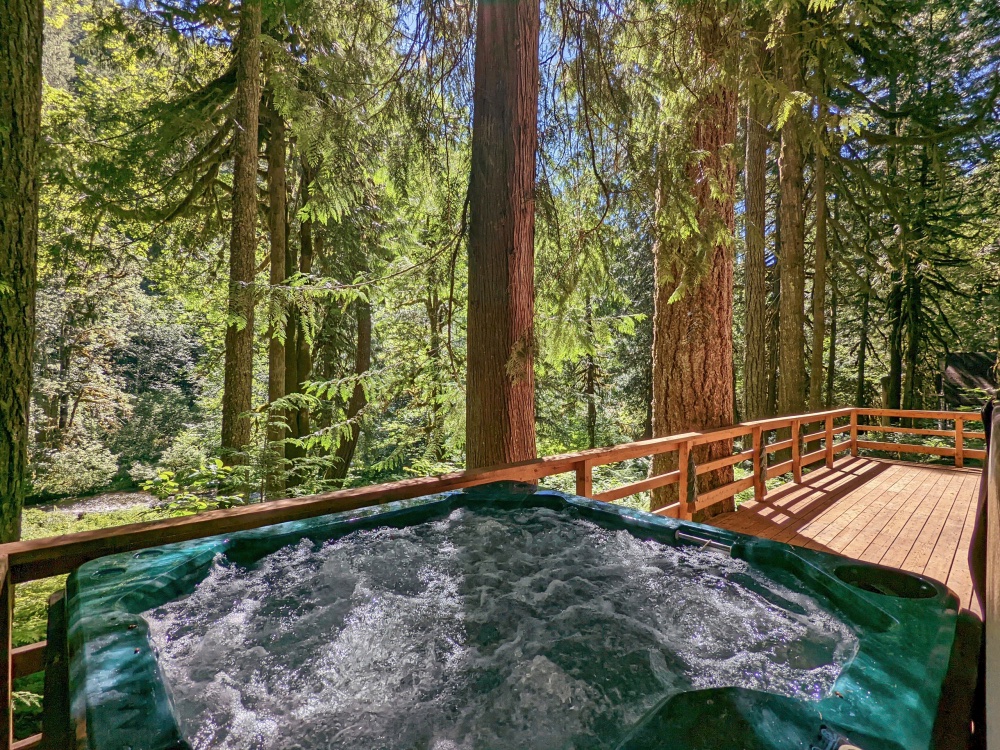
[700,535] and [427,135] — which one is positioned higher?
[427,135]

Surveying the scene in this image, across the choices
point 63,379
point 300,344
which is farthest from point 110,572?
point 63,379

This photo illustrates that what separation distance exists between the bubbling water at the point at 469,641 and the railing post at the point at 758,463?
9.38 ft

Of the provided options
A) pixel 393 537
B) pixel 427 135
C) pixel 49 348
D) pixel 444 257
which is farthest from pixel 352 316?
pixel 49 348

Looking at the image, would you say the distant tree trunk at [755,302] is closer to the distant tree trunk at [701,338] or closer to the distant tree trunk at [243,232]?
the distant tree trunk at [701,338]

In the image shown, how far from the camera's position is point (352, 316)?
8242 millimetres

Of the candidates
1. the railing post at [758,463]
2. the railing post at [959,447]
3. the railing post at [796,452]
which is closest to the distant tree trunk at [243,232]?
the railing post at [758,463]

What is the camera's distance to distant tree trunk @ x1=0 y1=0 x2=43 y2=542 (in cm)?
232

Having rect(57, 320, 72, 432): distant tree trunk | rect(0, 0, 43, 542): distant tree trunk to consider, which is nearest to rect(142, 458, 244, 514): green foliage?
rect(0, 0, 43, 542): distant tree trunk

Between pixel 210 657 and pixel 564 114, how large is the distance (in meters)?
4.19

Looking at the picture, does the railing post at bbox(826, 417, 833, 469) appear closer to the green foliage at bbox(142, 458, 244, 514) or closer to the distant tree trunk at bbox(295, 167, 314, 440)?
the green foliage at bbox(142, 458, 244, 514)

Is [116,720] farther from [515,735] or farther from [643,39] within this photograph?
[643,39]

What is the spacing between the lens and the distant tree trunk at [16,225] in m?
2.32

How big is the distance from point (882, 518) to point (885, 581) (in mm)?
3413

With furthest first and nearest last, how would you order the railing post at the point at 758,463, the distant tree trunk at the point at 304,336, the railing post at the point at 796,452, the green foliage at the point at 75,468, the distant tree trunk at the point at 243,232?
the green foliage at the point at 75,468, the distant tree trunk at the point at 304,336, the railing post at the point at 796,452, the distant tree trunk at the point at 243,232, the railing post at the point at 758,463
